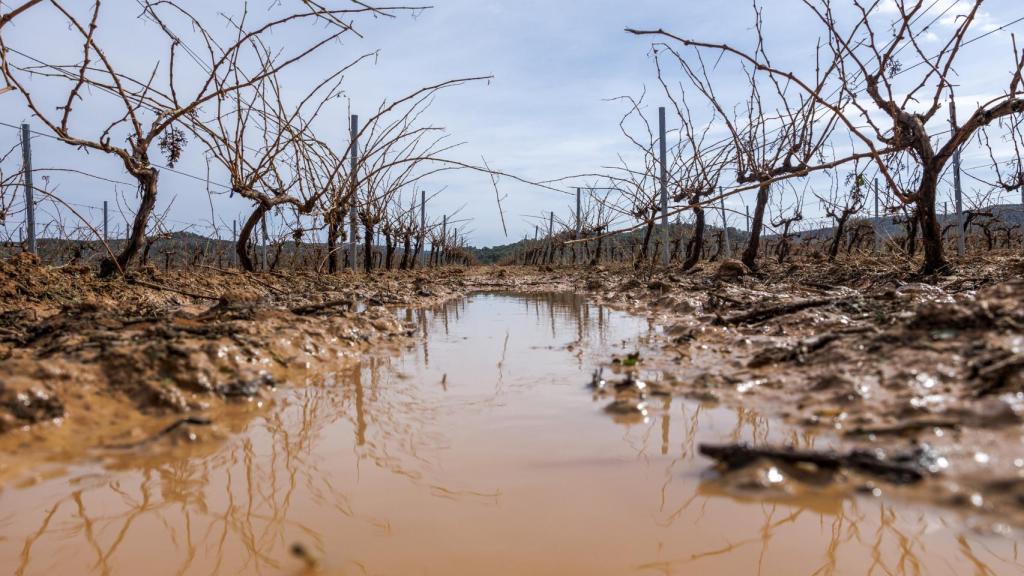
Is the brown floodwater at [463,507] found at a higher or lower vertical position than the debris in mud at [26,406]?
lower

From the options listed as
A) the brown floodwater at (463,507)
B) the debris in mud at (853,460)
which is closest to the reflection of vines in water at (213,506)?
the brown floodwater at (463,507)

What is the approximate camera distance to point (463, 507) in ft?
4.30

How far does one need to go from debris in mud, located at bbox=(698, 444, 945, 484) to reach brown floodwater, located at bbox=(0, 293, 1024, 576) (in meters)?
0.08

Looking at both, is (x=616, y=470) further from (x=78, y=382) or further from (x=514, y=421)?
(x=78, y=382)

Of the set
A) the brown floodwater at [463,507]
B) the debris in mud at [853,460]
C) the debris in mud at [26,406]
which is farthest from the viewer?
the debris in mud at [26,406]

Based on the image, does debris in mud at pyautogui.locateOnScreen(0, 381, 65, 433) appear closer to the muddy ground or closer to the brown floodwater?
the muddy ground

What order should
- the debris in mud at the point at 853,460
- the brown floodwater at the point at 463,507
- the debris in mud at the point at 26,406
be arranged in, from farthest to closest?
1. the debris in mud at the point at 26,406
2. the debris in mud at the point at 853,460
3. the brown floodwater at the point at 463,507

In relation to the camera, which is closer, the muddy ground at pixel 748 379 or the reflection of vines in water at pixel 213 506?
the reflection of vines in water at pixel 213 506

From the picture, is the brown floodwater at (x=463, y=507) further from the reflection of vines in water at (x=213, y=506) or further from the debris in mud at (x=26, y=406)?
the debris in mud at (x=26, y=406)

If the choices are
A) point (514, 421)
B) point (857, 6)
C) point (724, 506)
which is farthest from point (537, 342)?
point (857, 6)

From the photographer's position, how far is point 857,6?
4137mm

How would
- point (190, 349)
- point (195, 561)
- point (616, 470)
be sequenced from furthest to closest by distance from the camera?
point (190, 349), point (616, 470), point (195, 561)

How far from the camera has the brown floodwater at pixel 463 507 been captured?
3.49 feet

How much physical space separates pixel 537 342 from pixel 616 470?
7.87ft
